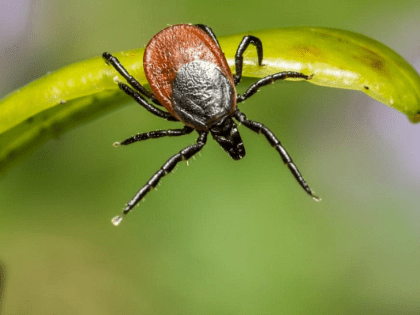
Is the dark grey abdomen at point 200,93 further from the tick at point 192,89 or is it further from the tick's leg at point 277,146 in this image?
the tick's leg at point 277,146

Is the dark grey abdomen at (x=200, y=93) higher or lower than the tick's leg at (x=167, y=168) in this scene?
higher

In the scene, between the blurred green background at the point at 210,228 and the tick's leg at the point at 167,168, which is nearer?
the tick's leg at the point at 167,168

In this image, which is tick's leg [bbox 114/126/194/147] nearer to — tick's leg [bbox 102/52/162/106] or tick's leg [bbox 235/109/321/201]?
tick's leg [bbox 235/109/321/201]

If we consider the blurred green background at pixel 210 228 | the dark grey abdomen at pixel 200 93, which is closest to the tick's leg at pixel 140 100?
the dark grey abdomen at pixel 200 93

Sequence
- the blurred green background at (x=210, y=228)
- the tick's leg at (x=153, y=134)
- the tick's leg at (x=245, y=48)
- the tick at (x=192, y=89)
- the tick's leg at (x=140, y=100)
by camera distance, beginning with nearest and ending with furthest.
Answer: the tick's leg at (x=245, y=48)
the tick's leg at (x=140, y=100)
the tick at (x=192, y=89)
the tick's leg at (x=153, y=134)
the blurred green background at (x=210, y=228)

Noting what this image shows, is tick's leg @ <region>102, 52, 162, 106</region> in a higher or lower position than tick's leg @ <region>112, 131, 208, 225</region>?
higher

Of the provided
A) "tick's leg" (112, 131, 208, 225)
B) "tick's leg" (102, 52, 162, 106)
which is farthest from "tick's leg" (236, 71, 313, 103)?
"tick's leg" (102, 52, 162, 106)

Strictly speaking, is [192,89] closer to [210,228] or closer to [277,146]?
[277,146]
